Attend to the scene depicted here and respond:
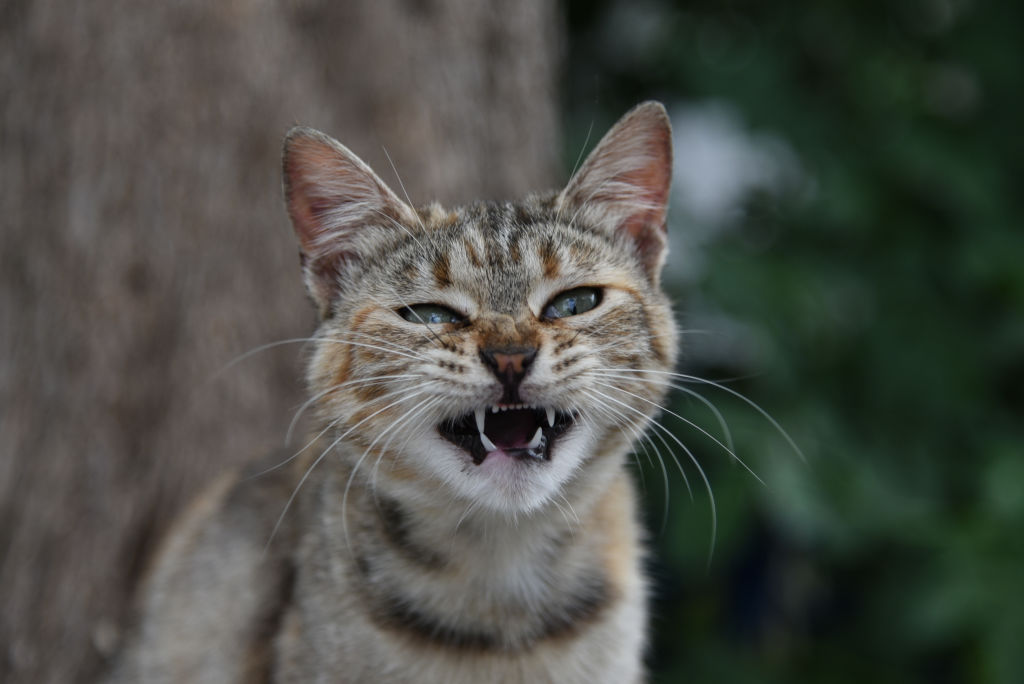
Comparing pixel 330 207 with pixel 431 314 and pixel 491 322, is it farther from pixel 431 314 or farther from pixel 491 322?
pixel 491 322

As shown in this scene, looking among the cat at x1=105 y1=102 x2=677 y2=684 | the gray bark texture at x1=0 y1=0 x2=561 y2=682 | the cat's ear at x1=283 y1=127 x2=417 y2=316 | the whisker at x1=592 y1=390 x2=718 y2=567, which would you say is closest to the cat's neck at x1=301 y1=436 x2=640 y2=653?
the cat at x1=105 y1=102 x2=677 y2=684

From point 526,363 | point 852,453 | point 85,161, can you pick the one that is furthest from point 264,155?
point 852,453

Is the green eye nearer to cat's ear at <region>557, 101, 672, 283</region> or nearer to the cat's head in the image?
the cat's head

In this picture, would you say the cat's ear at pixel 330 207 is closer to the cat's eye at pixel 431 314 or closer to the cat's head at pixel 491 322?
the cat's head at pixel 491 322

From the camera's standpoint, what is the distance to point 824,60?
14.4 feet

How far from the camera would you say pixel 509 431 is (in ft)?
7.20

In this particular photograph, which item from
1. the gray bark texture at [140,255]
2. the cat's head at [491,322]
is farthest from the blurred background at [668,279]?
the cat's head at [491,322]

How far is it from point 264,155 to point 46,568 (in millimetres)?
1502

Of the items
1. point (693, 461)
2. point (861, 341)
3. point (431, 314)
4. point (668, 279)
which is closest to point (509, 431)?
point (431, 314)

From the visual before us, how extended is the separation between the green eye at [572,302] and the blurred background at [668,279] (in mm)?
1026

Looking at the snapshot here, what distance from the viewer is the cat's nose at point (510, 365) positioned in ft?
6.66

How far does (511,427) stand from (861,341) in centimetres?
251

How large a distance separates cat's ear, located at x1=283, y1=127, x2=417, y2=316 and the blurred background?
90 cm

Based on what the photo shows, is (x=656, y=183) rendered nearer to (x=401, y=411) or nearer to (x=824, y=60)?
(x=401, y=411)
